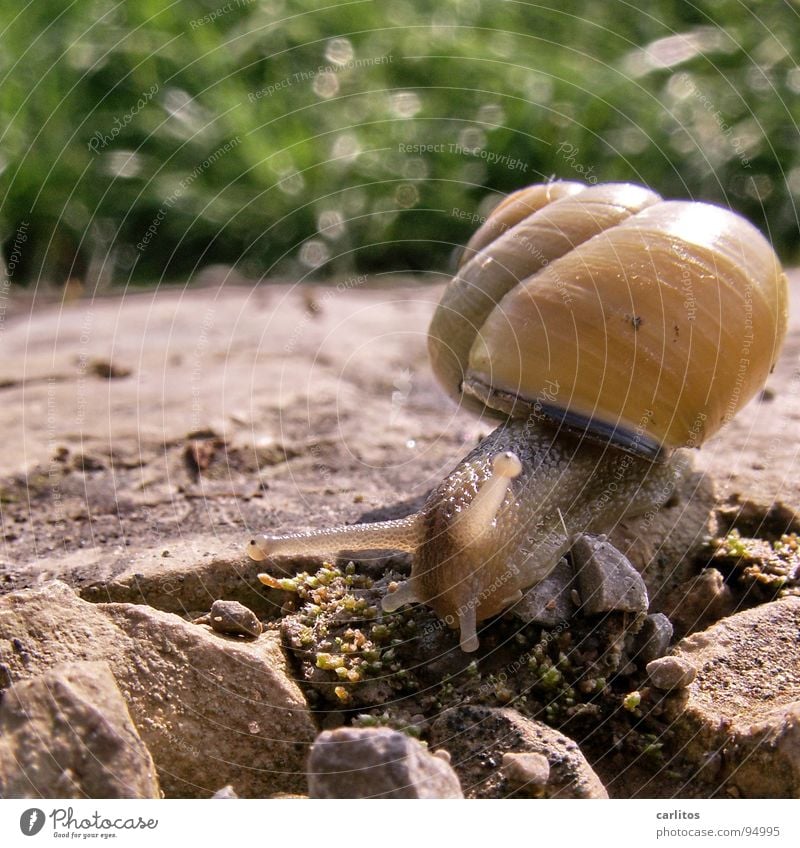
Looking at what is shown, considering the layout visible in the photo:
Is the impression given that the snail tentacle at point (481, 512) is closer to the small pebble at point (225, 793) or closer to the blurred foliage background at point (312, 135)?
the small pebble at point (225, 793)

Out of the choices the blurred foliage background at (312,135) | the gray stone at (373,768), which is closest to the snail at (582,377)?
the gray stone at (373,768)

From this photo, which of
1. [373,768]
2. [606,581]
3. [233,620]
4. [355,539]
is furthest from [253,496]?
[373,768]

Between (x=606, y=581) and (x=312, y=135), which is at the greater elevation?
(x=312, y=135)

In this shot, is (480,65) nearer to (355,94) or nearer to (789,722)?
(355,94)

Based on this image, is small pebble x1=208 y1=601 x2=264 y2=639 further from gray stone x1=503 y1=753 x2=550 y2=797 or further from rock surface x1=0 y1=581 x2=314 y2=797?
gray stone x1=503 y1=753 x2=550 y2=797

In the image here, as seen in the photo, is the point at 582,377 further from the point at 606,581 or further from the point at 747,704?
the point at 747,704
